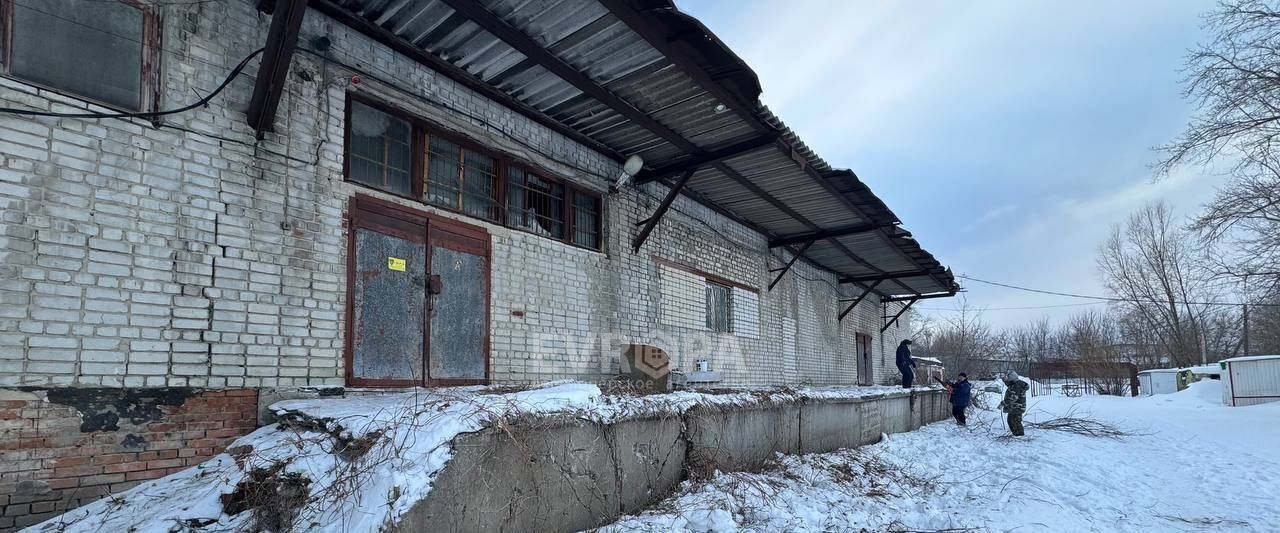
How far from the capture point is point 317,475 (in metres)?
3.92

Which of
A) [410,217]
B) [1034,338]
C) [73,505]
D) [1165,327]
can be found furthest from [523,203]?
[1034,338]

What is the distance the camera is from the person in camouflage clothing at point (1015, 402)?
12.6 metres

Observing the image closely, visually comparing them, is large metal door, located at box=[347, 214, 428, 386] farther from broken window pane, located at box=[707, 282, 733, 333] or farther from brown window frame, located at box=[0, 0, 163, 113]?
broken window pane, located at box=[707, 282, 733, 333]

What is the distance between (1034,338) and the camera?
219 ft

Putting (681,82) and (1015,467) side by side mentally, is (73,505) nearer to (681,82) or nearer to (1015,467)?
(681,82)

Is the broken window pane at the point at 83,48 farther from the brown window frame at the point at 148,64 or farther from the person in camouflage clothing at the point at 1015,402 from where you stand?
the person in camouflage clothing at the point at 1015,402

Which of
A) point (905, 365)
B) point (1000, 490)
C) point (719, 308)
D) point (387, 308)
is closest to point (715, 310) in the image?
point (719, 308)

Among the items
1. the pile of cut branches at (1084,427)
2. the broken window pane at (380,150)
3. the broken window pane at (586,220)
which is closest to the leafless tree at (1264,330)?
the pile of cut branches at (1084,427)

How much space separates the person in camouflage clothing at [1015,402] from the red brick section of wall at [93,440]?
12933 mm

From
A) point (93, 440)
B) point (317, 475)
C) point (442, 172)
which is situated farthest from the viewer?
point (442, 172)

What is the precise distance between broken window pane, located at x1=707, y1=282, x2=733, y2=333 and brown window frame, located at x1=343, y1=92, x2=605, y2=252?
385cm

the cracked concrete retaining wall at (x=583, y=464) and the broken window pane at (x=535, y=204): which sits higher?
the broken window pane at (x=535, y=204)

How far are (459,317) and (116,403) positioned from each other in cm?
291

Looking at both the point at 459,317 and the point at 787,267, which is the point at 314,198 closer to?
the point at 459,317
